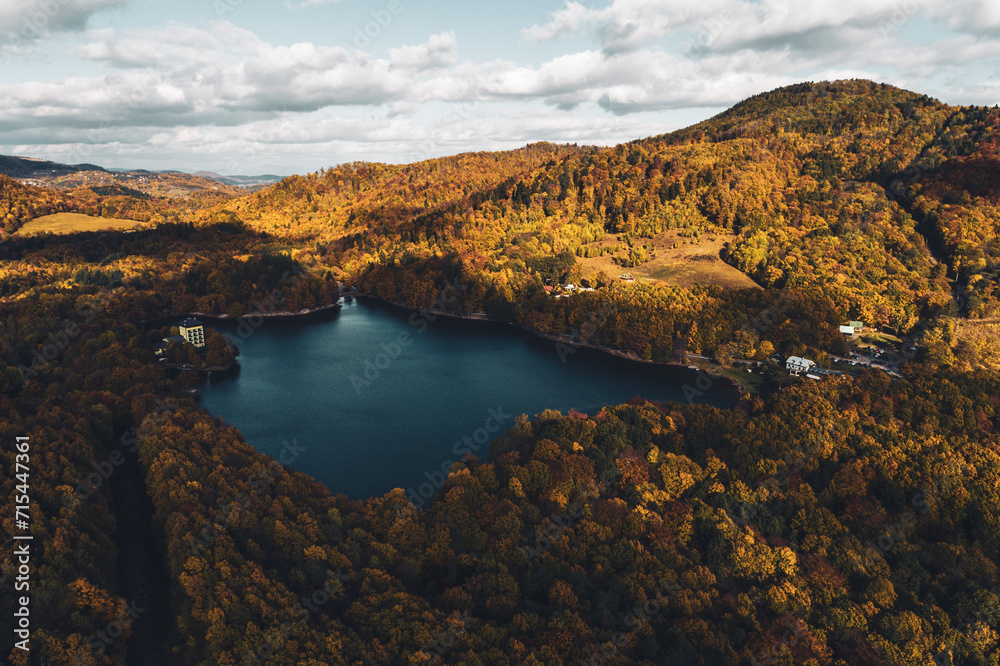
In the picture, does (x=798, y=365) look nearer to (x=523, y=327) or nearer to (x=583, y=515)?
(x=523, y=327)

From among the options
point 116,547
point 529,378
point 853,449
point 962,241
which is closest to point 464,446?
point 529,378

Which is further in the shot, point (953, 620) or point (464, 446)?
point (464, 446)

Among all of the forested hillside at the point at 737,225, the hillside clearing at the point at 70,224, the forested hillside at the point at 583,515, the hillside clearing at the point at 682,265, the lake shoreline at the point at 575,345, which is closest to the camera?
the forested hillside at the point at 583,515

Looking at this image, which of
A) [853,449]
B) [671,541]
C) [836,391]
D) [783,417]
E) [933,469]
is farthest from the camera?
[836,391]

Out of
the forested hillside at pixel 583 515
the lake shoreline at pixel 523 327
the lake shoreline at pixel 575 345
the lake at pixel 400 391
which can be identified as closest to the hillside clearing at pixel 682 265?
the forested hillside at pixel 583 515

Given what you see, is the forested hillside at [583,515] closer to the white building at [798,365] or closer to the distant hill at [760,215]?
the white building at [798,365]

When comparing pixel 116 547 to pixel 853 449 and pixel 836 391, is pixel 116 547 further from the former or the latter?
pixel 836 391

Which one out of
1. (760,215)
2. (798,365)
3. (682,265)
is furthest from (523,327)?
(760,215)

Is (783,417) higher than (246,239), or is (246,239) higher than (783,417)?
(246,239)
